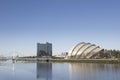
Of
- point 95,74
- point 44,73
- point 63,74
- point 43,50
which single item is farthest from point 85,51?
point 43,50

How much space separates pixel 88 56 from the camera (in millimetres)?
81000

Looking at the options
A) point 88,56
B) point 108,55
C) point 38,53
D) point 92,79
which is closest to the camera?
point 92,79

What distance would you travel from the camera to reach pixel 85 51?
3270 inches

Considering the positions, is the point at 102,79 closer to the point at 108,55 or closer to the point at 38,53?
the point at 108,55

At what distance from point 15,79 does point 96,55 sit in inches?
2379

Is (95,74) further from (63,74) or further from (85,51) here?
(85,51)

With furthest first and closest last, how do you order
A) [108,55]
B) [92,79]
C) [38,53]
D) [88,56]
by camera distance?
[38,53]
[108,55]
[88,56]
[92,79]

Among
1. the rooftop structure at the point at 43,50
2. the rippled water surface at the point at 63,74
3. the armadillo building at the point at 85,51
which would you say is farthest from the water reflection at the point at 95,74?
the rooftop structure at the point at 43,50

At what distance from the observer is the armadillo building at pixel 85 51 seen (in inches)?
3209

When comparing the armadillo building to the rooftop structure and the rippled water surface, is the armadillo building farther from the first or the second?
the rooftop structure

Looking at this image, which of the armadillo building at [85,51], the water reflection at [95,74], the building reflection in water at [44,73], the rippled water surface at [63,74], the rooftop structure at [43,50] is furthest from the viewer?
the rooftop structure at [43,50]

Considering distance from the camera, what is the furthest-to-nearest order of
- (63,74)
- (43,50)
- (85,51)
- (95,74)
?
(43,50), (85,51), (63,74), (95,74)

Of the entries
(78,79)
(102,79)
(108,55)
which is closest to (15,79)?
(78,79)

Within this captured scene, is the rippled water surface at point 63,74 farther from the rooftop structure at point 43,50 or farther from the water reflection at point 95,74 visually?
the rooftop structure at point 43,50
